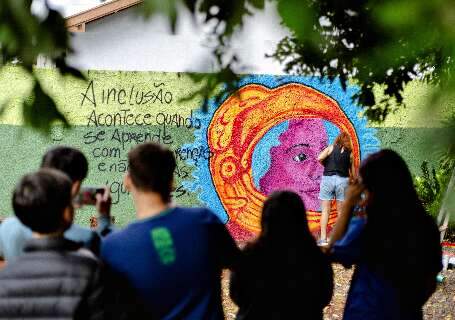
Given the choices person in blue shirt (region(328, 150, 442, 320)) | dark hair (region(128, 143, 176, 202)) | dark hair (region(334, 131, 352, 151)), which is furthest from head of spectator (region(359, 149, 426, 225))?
dark hair (region(334, 131, 352, 151))

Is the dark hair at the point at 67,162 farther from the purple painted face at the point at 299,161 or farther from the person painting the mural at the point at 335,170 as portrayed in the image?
the purple painted face at the point at 299,161

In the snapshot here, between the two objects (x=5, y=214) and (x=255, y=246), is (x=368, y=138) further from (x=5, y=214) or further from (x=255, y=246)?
(x=255, y=246)

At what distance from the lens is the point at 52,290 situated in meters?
2.24

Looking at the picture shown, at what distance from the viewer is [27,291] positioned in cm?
224

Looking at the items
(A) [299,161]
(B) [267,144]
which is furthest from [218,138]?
(A) [299,161]

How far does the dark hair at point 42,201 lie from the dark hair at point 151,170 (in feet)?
1.04

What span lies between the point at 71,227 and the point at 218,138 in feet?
23.1

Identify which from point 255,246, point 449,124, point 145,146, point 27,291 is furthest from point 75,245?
point 449,124

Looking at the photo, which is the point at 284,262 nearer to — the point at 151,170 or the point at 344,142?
the point at 151,170

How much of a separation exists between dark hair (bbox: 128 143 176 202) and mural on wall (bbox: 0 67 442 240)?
7.00 meters

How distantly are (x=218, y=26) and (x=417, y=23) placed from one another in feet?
2.04

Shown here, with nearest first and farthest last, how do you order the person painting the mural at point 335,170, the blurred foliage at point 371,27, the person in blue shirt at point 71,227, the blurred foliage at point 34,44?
the blurred foliage at point 371,27
the blurred foliage at point 34,44
the person in blue shirt at point 71,227
the person painting the mural at point 335,170

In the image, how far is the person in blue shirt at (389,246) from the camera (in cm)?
296

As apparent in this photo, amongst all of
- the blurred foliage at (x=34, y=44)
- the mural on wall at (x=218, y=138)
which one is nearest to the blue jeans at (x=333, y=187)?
the mural on wall at (x=218, y=138)
